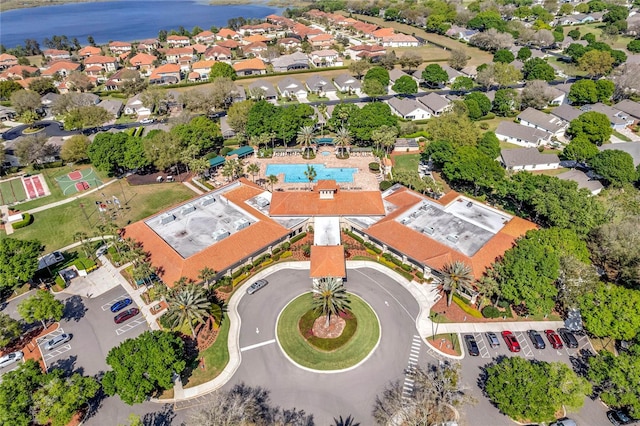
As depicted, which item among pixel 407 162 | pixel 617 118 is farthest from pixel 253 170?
pixel 617 118

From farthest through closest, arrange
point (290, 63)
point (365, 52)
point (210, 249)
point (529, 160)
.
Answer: point (365, 52), point (290, 63), point (529, 160), point (210, 249)

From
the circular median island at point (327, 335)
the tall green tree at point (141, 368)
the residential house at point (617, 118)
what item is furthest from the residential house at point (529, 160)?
the tall green tree at point (141, 368)

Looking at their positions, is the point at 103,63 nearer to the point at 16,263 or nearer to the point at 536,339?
the point at 16,263

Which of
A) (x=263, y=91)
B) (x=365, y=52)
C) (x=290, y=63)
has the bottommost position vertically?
(x=263, y=91)

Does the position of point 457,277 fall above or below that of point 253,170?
above

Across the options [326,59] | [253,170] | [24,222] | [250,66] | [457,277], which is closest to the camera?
[457,277]

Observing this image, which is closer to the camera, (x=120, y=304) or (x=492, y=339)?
(x=492, y=339)
